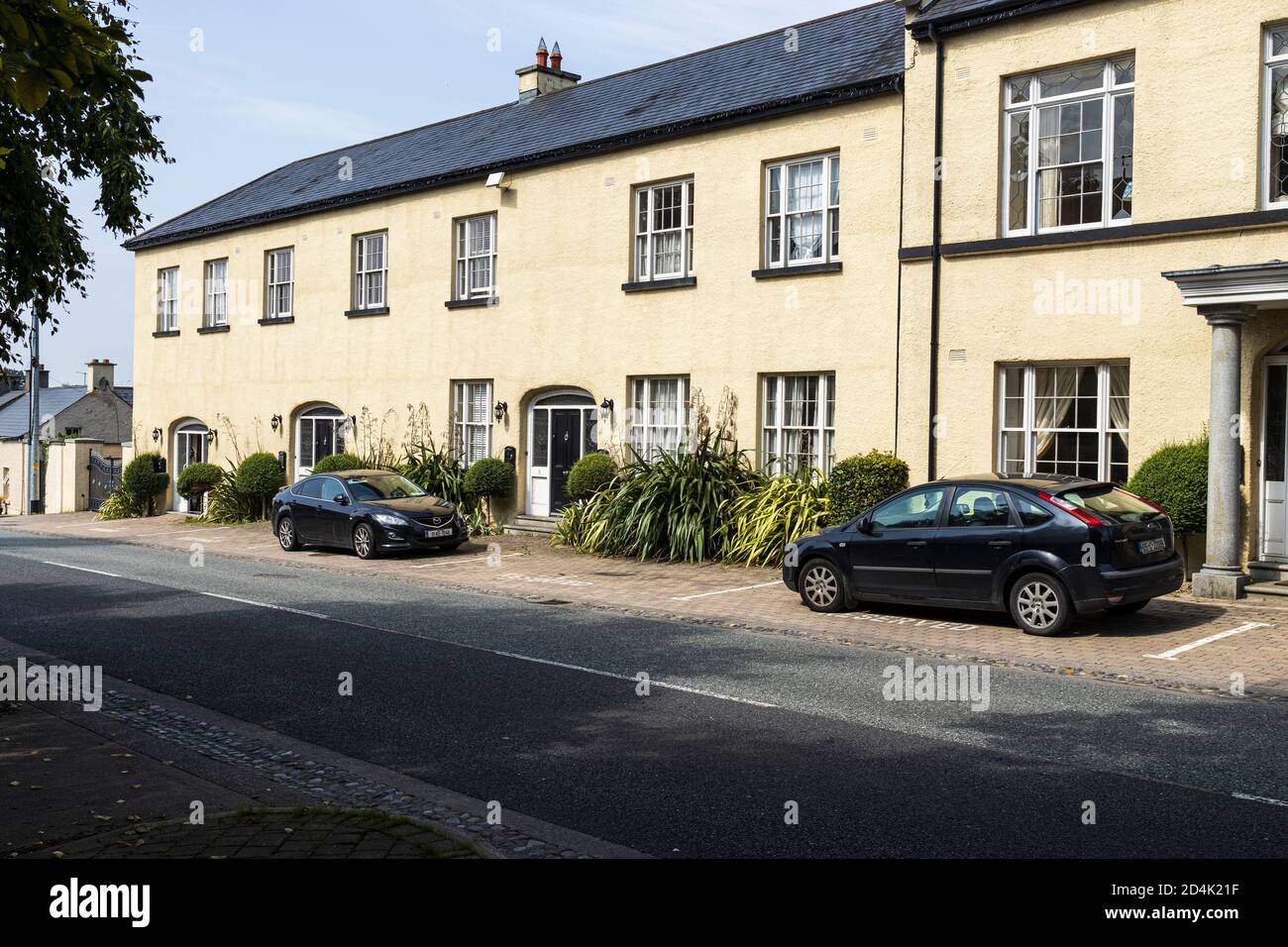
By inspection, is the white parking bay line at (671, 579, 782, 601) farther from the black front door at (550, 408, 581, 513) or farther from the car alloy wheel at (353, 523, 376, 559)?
the black front door at (550, 408, 581, 513)

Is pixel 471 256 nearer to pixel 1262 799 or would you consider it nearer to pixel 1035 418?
pixel 1035 418

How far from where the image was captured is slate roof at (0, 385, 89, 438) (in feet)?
169

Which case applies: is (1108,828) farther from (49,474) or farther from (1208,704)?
(49,474)

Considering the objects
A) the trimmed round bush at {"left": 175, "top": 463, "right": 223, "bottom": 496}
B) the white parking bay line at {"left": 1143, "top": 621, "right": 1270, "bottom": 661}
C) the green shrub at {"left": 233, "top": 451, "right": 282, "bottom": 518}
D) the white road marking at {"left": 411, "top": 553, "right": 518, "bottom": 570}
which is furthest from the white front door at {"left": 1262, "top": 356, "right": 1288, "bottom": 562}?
the trimmed round bush at {"left": 175, "top": 463, "right": 223, "bottom": 496}

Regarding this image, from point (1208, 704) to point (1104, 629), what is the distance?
313 cm

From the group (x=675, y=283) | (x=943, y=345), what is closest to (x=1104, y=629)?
(x=943, y=345)

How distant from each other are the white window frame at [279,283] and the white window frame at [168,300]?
4568 millimetres

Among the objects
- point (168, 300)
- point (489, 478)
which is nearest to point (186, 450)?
point (168, 300)

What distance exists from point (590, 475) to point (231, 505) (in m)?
11.7

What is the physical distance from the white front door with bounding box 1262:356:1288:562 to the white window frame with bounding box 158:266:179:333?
2771 cm

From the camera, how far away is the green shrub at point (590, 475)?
20750 millimetres

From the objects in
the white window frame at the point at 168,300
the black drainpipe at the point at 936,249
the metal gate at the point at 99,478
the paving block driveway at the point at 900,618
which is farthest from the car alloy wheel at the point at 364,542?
the metal gate at the point at 99,478

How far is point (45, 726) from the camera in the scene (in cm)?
757

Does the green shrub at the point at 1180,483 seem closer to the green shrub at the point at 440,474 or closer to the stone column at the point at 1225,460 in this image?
the stone column at the point at 1225,460
